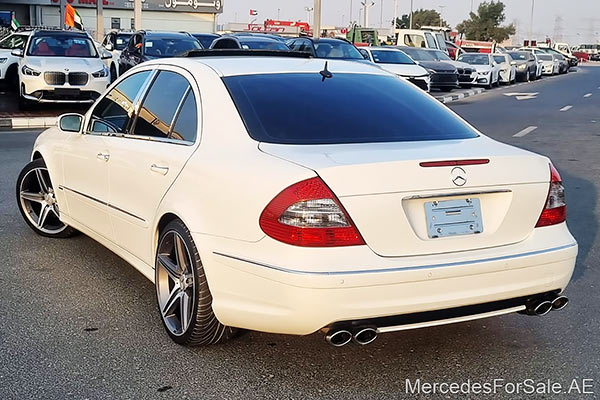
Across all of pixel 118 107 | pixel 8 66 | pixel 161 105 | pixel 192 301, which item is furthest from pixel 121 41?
pixel 192 301

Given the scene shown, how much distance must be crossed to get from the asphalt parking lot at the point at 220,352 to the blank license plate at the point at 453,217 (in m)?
0.73

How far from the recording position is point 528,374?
3.89 metres

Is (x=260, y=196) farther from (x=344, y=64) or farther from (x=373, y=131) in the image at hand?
(x=344, y=64)

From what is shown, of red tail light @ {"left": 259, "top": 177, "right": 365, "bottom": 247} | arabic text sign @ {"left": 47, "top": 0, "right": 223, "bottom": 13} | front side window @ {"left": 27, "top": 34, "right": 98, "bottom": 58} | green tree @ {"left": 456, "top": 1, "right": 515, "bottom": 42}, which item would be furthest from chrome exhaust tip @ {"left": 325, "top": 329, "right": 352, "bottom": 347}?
green tree @ {"left": 456, "top": 1, "right": 515, "bottom": 42}

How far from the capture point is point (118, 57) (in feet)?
69.8

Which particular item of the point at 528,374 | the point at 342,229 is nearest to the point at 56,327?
the point at 342,229

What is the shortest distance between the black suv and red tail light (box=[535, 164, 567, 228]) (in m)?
14.7

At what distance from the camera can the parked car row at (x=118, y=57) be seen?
15641 millimetres

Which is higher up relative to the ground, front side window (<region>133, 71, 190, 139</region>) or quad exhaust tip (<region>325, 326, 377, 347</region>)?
front side window (<region>133, 71, 190, 139</region>)

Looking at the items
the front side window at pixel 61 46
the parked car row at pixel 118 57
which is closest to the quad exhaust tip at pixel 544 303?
the parked car row at pixel 118 57

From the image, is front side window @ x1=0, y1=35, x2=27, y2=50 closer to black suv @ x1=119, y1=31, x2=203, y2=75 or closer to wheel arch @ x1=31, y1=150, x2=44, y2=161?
black suv @ x1=119, y1=31, x2=203, y2=75

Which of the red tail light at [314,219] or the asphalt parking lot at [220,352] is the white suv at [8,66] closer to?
the asphalt parking lot at [220,352]

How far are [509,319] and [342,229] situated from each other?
1681mm

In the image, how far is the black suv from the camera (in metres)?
18.0
